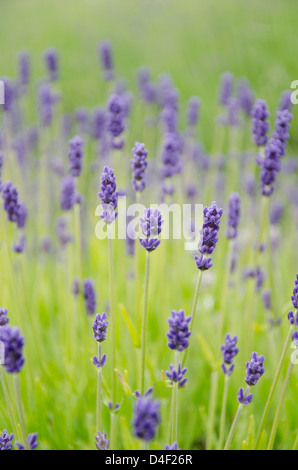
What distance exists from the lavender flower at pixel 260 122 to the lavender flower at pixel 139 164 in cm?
40

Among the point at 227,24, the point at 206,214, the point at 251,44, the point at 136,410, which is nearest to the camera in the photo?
the point at 136,410

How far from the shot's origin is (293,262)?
2.66 metres

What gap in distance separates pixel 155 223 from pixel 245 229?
75.4 inches

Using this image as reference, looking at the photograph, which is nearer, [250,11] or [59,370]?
[59,370]

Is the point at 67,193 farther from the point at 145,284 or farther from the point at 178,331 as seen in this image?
the point at 178,331

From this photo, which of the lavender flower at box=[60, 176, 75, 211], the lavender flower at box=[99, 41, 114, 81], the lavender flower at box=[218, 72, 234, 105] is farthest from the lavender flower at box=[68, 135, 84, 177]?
the lavender flower at box=[218, 72, 234, 105]

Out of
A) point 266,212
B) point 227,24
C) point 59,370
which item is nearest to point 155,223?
point 266,212

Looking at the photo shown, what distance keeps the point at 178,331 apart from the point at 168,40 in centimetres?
712

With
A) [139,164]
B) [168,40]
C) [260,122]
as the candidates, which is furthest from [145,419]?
[168,40]

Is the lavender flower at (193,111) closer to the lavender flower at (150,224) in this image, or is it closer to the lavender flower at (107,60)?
the lavender flower at (107,60)

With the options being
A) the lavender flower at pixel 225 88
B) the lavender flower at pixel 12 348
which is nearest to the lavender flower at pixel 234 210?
the lavender flower at pixel 12 348

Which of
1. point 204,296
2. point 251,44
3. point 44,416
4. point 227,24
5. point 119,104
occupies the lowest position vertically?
point 44,416

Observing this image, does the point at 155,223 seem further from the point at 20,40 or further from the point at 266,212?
the point at 20,40

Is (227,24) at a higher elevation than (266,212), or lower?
higher
